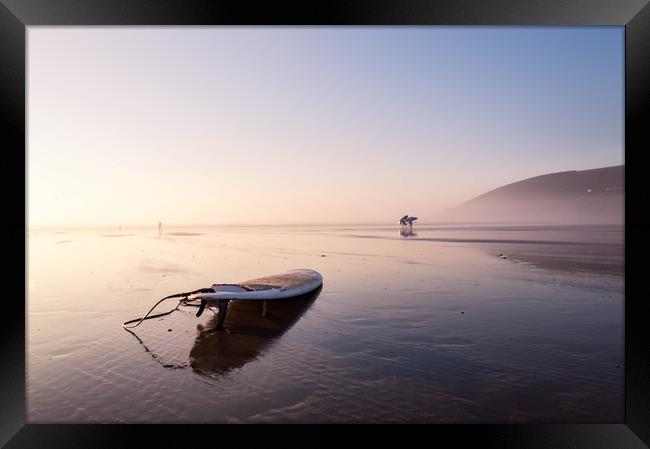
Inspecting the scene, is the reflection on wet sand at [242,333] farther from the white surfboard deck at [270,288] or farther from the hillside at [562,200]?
the hillside at [562,200]

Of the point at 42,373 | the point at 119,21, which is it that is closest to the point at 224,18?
the point at 119,21

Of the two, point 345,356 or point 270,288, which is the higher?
point 270,288

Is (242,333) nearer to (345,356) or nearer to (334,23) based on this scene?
(345,356)

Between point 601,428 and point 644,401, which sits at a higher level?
point 644,401

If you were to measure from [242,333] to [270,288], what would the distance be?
1.21 m

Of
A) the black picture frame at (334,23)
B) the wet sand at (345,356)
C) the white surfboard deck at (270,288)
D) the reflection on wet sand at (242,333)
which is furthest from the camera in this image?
the white surfboard deck at (270,288)

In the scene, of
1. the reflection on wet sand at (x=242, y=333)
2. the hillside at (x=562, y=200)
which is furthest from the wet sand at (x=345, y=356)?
the hillside at (x=562, y=200)

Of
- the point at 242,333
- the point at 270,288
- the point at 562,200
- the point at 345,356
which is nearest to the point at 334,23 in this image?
the point at 345,356

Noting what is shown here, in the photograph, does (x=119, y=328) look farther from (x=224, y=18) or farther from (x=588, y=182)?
(x=588, y=182)

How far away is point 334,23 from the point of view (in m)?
3.17

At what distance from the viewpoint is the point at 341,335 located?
15.9 ft

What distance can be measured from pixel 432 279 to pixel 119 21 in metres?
8.11

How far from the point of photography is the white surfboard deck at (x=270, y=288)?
5020 millimetres

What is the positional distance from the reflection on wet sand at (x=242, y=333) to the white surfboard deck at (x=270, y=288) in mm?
291
